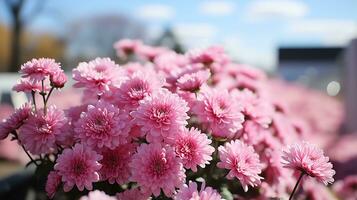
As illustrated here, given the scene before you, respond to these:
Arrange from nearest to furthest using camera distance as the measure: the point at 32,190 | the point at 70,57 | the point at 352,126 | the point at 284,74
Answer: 1. the point at 32,190
2. the point at 352,126
3. the point at 284,74
4. the point at 70,57

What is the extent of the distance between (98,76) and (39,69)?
0.22 meters

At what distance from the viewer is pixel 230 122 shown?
6.25 feet

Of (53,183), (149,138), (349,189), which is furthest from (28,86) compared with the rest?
(349,189)

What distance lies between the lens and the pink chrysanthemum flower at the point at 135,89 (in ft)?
6.32

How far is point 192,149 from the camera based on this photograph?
175 centimetres

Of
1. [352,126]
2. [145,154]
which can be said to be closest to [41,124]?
[145,154]

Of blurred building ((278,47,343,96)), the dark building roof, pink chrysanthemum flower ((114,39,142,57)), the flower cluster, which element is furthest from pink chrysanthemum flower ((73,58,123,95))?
the dark building roof

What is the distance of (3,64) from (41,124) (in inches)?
1877

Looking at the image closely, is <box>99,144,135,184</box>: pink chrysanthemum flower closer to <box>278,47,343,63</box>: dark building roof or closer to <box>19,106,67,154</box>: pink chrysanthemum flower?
<box>19,106,67,154</box>: pink chrysanthemum flower

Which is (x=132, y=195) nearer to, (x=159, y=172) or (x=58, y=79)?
(x=159, y=172)

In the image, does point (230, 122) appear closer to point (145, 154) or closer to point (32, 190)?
point (145, 154)

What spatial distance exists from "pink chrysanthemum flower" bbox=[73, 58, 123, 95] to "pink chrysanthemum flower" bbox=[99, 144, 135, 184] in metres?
0.26

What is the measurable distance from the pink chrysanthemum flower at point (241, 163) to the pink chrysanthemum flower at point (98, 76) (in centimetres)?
52

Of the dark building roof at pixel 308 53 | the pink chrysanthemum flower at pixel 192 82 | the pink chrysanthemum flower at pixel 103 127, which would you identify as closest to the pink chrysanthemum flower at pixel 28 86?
the pink chrysanthemum flower at pixel 103 127
